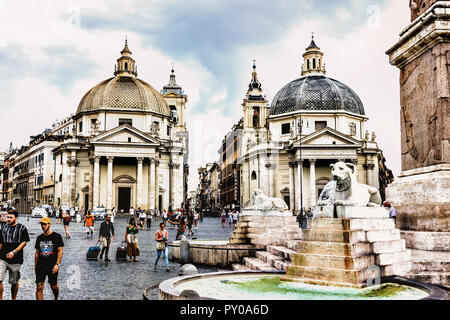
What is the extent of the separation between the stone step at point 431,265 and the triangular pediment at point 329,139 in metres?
41.3

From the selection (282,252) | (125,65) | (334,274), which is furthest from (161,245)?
(125,65)

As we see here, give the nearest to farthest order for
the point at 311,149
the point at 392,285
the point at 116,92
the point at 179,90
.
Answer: the point at 392,285, the point at 311,149, the point at 116,92, the point at 179,90

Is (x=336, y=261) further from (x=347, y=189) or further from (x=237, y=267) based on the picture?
(x=237, y=267)

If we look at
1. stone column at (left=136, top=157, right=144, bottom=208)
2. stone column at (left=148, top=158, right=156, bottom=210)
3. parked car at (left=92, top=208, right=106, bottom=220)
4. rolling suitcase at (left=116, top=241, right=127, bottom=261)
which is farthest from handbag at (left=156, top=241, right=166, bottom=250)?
stone column at (left=148, top=158, right=156, bottom=210)

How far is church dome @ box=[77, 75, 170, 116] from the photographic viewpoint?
178 feet

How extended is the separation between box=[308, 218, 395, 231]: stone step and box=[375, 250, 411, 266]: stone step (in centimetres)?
40

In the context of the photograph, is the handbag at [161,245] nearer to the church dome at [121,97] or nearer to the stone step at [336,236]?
the stone step at [336,236]

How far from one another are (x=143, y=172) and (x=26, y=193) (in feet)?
134

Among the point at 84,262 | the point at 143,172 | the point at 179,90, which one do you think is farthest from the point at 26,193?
the point at 84,262

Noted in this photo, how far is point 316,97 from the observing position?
53.7 meters

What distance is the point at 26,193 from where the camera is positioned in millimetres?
81938

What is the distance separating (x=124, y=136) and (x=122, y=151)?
1.64m

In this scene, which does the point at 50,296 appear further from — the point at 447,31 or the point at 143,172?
the point at 143,172

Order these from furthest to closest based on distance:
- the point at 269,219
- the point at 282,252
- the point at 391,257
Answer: the point at 269,219 < the point at 282,252 < the point at 391,257
